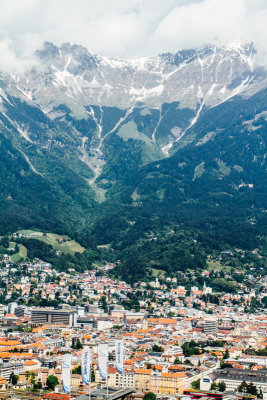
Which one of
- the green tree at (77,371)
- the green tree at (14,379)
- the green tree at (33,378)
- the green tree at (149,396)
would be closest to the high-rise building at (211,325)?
the green tree at (77,371)

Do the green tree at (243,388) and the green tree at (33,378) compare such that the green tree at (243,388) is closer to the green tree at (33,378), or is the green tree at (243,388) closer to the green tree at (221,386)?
the green tree at (221,386)

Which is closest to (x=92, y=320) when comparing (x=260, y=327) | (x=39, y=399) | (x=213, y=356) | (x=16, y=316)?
(x=16, y=316)

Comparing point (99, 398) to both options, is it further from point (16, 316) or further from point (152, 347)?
point (16, 316)

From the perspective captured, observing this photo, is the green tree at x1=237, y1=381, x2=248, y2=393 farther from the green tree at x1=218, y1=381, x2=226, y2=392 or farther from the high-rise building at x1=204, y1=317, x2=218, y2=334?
the high-rise building at x1=204, y1=317, x2=218, y2=334

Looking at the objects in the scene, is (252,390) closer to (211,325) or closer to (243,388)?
(243,388)

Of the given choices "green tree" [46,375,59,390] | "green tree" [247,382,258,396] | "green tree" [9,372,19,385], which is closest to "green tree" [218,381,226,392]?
"green tree" [247,382,258,396]

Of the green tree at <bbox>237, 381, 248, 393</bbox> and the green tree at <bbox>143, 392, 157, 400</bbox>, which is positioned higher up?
the green tree at <bbox>237, 381, 248, 393</bbox>

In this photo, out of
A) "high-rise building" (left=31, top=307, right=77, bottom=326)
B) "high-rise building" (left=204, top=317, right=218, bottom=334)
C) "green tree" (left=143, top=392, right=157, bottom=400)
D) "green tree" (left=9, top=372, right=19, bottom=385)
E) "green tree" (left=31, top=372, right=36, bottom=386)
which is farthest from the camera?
Answer: "high-rise building" (left=31, top=307, right=77, bottom=326)

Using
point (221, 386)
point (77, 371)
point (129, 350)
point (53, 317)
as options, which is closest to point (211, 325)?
point (53, 317)
